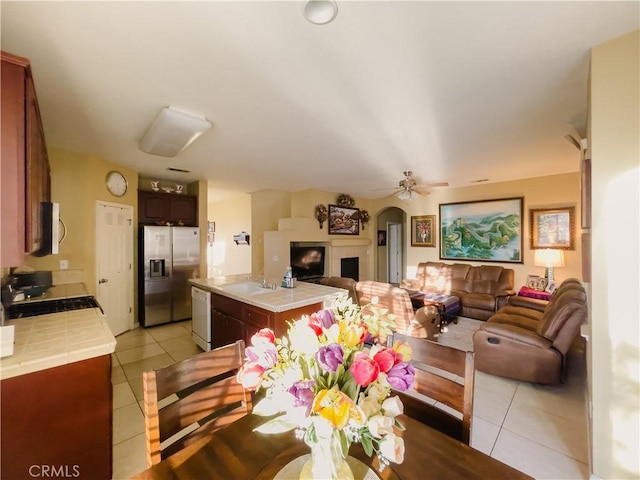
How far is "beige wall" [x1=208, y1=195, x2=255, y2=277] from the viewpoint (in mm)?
6348

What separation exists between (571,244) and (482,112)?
3.80 metres

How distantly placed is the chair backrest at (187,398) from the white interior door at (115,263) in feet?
11.7

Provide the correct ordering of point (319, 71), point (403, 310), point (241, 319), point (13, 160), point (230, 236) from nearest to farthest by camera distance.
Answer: point (13, 160) → point (319, 71) → point (241, 319) → point (403, 310) → point (230, 236)

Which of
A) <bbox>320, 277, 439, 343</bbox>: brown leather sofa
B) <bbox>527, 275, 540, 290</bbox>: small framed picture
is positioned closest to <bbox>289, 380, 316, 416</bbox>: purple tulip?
<bbox>320, 277, 439, 343</bbox>: brown leather sofa

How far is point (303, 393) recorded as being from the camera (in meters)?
0.64

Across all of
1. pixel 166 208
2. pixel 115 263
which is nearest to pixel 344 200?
pixel 166 208

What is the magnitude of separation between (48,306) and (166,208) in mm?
2792

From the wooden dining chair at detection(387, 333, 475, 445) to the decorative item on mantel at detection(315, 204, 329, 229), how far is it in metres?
4.88

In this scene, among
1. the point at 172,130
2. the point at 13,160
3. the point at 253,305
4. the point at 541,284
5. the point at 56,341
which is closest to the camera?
the point at 13,160

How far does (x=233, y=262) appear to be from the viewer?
692 cm

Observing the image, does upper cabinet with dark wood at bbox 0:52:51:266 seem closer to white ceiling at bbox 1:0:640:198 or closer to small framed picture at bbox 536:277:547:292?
white ceiling at bbox 1:0:640:198


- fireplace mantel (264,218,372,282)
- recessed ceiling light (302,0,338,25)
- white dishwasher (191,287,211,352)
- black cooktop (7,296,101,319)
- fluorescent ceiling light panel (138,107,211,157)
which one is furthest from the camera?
fireplace mantel (264,218,372,282)

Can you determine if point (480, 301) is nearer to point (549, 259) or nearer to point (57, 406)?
point (549, 259)

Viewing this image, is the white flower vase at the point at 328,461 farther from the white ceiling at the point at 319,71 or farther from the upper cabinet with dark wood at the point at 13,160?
Result: the white ceiling at the point at 319,71
